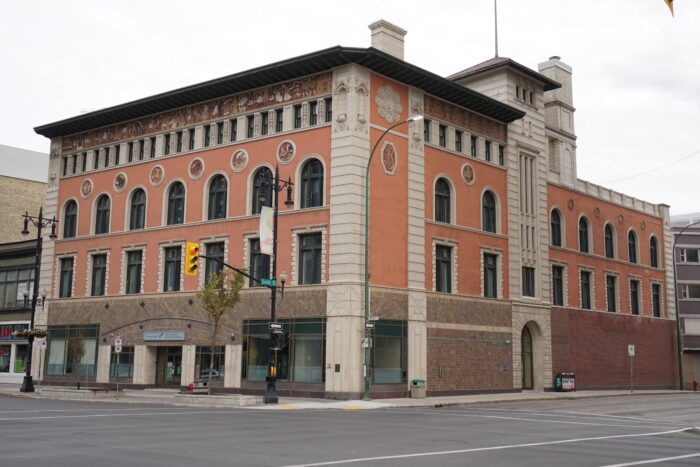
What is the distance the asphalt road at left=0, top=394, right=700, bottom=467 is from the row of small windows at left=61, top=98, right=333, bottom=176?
17.6m

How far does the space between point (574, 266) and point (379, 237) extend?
20.8 meters

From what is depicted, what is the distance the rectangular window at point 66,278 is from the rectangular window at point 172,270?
9060mm

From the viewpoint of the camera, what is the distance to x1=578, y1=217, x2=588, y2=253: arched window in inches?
2184

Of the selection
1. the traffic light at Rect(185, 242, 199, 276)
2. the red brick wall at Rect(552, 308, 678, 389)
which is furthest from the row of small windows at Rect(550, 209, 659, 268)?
the traffic light at Rect(185, 242, 199, 276)

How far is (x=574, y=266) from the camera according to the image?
53719 mm

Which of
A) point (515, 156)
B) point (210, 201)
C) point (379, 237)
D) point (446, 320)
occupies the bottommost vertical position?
point (446, 320)

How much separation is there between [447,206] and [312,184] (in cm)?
859

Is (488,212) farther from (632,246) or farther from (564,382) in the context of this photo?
(632,246)

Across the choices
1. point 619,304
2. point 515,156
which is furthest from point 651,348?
point 515,156

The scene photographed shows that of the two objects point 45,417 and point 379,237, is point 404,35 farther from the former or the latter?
point 45,417

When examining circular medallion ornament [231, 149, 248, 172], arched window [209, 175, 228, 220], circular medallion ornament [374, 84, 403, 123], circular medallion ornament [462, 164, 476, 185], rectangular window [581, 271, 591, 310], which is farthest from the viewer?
rectangular window [581, 271, 591, 310]

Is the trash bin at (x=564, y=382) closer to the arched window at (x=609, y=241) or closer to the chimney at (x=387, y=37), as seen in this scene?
the arched window at (x=609, y=241)

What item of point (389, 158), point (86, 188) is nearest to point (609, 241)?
point (389, 158)

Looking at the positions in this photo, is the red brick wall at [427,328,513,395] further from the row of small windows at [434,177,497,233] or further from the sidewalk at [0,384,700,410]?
the row of small windows at [434,177,497,233]
